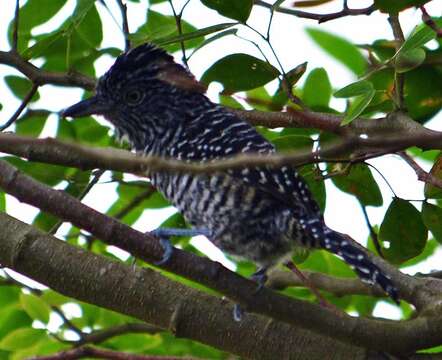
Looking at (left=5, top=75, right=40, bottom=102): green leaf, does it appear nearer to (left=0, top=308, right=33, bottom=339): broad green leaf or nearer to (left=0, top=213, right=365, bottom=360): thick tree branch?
(left=0, top=308, right=33, bottom=339): broad green leaf

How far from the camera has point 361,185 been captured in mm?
3504

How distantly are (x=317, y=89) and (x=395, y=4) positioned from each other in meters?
0.90

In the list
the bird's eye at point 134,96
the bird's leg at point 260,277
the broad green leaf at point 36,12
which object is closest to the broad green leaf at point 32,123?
the bird's eye at point 134,96

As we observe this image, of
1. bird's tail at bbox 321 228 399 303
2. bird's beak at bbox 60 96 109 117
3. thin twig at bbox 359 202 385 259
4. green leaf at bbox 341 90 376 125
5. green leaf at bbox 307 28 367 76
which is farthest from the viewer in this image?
bird's beak at bbox 60 96 109 117

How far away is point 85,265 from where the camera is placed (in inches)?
111

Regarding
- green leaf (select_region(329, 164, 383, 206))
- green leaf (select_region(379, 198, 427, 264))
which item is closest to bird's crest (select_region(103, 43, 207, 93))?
green leaf (select_region(329, 164, 383, 206))

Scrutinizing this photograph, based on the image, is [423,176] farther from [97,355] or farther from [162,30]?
[97,355]

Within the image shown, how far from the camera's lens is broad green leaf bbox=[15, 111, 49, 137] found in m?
3.92

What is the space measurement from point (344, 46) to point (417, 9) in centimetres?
128

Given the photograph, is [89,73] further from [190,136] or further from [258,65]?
[258,65]

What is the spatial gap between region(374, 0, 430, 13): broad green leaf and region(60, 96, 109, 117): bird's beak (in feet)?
4.18

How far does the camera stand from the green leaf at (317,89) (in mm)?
3803

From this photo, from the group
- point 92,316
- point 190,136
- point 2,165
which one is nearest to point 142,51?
point 190,136

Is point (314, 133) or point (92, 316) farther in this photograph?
point (92, 316)
